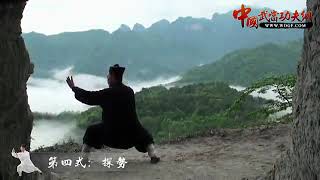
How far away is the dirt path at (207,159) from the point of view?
675 centimetres

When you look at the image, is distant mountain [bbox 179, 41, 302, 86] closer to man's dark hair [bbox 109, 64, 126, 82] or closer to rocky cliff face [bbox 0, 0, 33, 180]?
man's dark hair [bbox 109, 64, 126, 82]

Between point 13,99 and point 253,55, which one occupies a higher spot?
point 253,55

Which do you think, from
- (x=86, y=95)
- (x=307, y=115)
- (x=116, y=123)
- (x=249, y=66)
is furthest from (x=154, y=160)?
(x=249, y=66)

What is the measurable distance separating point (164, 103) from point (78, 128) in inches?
194

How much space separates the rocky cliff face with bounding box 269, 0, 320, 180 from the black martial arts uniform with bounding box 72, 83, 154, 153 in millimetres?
2552

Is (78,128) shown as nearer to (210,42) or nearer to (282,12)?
(282,12)

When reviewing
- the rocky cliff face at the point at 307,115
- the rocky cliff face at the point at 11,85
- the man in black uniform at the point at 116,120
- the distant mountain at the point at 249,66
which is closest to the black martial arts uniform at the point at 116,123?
the man in black uniform at the point at 116,120

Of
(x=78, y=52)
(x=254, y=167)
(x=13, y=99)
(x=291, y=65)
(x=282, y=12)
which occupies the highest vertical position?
(x=78, y=52)

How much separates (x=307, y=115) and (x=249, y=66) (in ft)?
155

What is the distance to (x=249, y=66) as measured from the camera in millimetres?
51031

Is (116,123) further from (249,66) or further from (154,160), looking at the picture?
(249,66)

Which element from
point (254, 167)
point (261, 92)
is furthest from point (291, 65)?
point (254, 167)

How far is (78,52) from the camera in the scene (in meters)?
99.2

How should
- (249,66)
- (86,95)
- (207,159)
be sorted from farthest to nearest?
(249,66), (207,159), (86,95)
